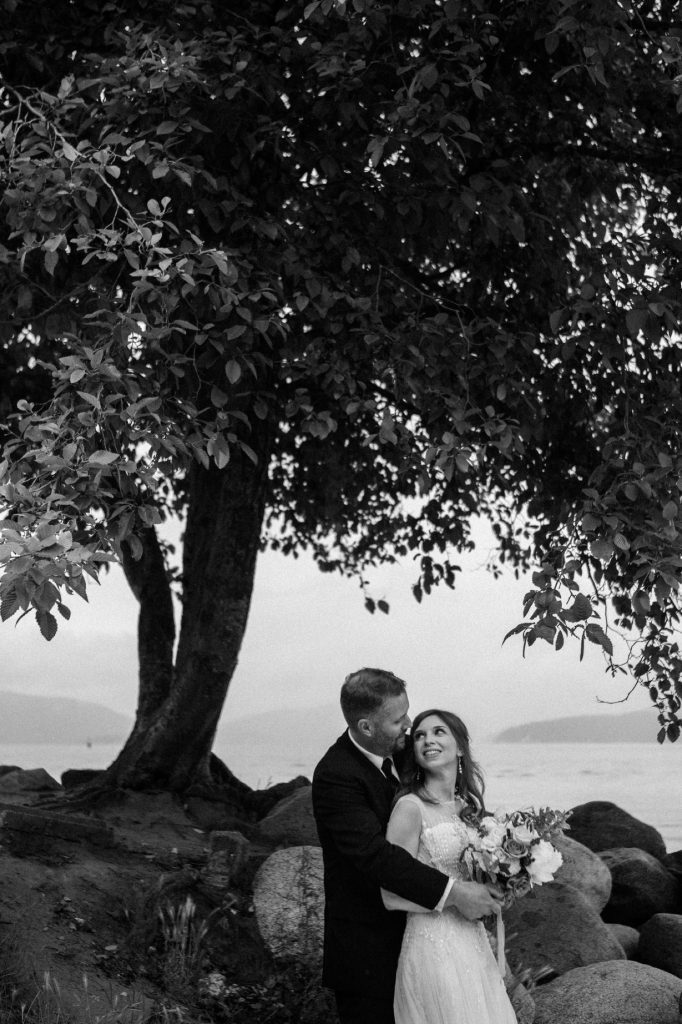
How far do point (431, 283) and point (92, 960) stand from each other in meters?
7.49

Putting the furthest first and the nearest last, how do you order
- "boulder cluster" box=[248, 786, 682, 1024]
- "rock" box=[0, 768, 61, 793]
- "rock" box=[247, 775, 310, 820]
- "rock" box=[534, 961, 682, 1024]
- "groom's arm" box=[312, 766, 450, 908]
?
"rock" box=[0, 768, 61, 793] < "rock" box=[247, 775, 310, 820] < "boulder cluster" box=[248, 786, 682, 1024] < "rock" box=[534, 961, 682, 1024] < "groom's arm" box=[312, 766, 450, 908]

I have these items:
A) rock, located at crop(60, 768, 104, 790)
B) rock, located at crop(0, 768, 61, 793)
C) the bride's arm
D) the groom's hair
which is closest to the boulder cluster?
the bride's arm

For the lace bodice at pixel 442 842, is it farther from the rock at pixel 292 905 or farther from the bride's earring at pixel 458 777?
the rock at pixel 292 905

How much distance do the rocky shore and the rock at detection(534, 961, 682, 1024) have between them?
1cm

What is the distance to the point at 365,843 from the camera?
5.08 meters

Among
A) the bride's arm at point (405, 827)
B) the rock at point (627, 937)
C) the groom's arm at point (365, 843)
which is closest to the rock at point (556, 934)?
the rock at point (627, 937)

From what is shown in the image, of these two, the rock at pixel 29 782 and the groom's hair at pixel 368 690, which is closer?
the groom's hair at pixel 368 690

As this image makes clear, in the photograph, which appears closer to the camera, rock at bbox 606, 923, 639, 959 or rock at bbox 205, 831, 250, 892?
rock at bbox 205, 831, 250, 892

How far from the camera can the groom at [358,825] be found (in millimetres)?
5266

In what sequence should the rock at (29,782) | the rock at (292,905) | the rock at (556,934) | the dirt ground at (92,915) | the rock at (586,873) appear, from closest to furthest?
the dirt ground at (92,915) < the rock at (292,905) < the rock at (556,934) < the rock at (586,873) < the rock at (29,782)

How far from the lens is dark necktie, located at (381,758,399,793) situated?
568cm

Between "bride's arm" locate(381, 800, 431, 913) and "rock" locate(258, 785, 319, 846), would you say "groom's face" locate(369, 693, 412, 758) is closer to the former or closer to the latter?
"bride's arm" locate(381, 800, 431, 913)

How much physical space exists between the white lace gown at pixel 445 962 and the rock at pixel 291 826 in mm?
6321

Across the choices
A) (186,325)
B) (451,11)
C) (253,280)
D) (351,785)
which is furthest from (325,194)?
(351,785)
